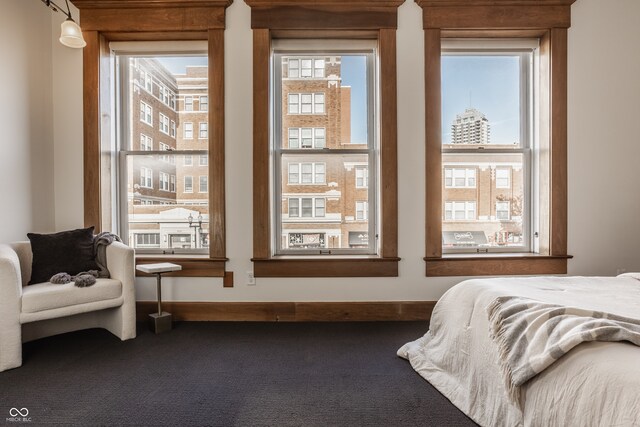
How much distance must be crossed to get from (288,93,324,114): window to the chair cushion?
2.23m

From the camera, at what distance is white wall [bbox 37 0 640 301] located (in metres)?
3.19

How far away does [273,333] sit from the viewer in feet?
9.41

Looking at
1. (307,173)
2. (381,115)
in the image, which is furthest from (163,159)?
(381,115)

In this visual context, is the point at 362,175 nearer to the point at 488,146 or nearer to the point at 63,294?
the point at 488,146

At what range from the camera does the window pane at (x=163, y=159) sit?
337 centimetres

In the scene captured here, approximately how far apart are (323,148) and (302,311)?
1.62 meters

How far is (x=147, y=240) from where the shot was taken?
3.41m

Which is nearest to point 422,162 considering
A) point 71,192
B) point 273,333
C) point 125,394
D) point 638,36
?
point 273,333

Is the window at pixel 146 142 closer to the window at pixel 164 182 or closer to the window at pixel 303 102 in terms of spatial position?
the window at pixel 164 182

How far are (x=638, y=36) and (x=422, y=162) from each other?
2.43 m

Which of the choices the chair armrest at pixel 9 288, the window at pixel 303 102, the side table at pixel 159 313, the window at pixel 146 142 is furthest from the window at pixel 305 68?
the chair armrest at pixel 9 288

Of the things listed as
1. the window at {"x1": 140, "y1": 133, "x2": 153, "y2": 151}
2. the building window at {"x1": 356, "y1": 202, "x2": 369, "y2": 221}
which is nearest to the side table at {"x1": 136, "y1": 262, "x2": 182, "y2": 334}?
the window at {"x1": 140, "y1": 133, "x2": 153, "y2": 151}

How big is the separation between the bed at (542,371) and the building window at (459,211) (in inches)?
57.1

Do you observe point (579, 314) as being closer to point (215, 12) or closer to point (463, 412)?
point (463, 412)
